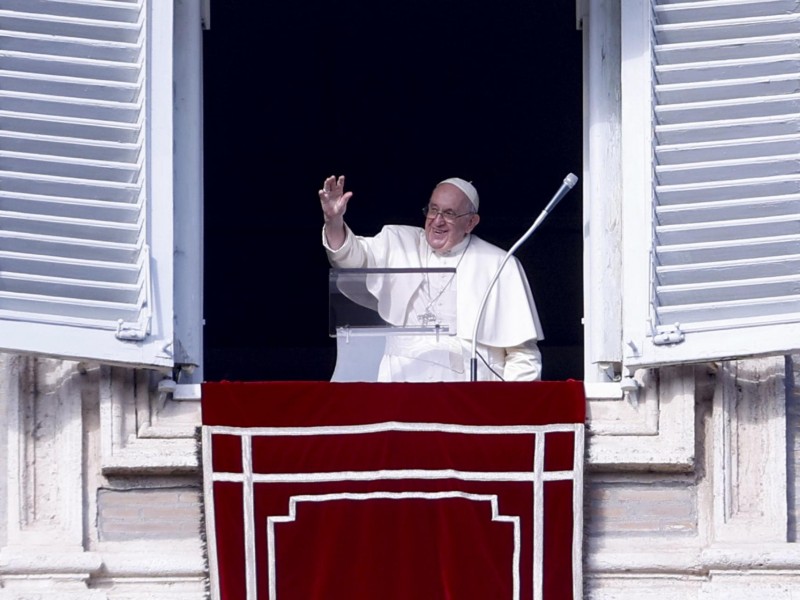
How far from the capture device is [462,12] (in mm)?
9758

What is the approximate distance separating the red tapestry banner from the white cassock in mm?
514

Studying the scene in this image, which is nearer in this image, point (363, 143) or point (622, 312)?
point (622, 312)

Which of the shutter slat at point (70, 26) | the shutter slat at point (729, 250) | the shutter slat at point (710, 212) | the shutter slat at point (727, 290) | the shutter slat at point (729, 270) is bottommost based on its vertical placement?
the shutter slat at point (727, 290)

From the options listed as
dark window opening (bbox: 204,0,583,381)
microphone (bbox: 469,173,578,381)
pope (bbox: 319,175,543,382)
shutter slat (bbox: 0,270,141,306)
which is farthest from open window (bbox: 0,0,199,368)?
dark window opening (bbox: 204,0,583,381)

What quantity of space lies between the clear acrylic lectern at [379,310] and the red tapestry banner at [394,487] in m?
0.40

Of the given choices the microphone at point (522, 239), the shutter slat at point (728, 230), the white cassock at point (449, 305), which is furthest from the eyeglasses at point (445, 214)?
the shutter slat at point (728, 230)

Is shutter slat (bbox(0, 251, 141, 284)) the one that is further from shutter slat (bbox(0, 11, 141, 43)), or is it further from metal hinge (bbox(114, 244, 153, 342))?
shutter slat (bbox(0, 11, 141, 43))

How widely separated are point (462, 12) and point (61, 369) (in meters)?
3.79

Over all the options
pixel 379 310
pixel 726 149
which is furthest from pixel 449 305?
pixel 726 149

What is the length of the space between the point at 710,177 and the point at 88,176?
1845 millimetres

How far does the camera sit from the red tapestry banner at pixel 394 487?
20.9 feet

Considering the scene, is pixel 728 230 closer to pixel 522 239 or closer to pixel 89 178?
pixel 522 239

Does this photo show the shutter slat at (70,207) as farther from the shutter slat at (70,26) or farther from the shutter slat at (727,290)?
the shutter slat at (727,290)

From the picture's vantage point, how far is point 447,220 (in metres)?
7.68
